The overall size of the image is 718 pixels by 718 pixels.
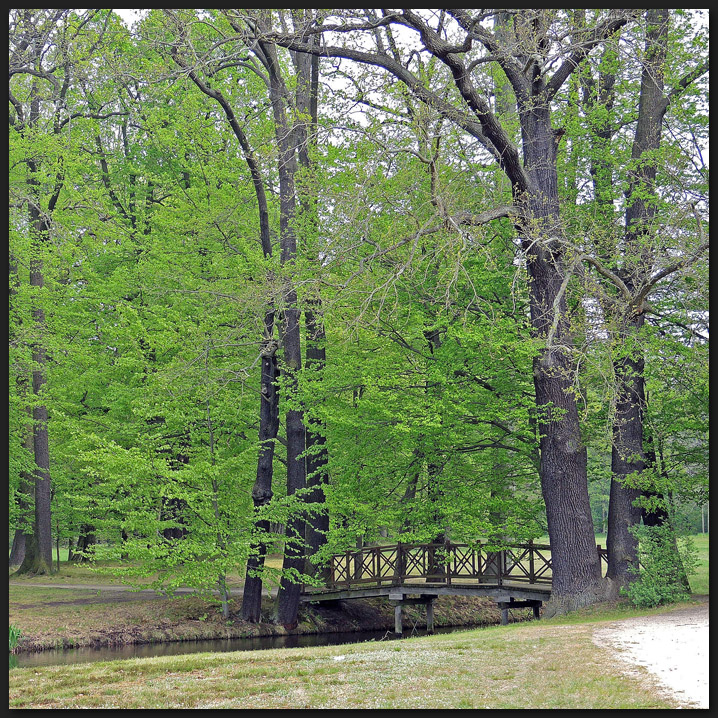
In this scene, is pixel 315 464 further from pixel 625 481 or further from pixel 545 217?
pixel 545 217

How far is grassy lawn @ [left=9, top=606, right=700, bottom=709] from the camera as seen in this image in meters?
7.84

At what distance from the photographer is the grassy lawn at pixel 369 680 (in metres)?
7.84

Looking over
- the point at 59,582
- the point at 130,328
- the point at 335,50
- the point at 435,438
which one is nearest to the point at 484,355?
the point at 435,438

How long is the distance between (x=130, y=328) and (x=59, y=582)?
347 inches

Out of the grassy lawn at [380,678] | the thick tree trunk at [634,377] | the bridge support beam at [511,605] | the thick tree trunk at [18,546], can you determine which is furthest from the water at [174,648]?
the thick tree trunk at [18,546]

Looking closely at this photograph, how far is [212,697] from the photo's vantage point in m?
8.41

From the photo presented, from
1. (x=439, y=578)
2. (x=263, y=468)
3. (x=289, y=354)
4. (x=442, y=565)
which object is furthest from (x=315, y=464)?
(x=439, y=578)

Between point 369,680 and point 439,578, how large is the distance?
11.8 m

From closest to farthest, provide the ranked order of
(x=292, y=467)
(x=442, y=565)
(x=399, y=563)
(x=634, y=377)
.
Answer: (x=634, y=377) < (x=442, y=565) < (x=292, y=467) < (x=399, y=563)

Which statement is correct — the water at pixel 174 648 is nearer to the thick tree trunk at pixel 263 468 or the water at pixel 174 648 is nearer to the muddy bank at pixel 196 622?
the muddy bank at pixel 196 622

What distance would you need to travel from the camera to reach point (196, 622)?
63.6 feet

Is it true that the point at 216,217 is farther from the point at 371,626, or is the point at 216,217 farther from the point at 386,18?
the point at 371,626

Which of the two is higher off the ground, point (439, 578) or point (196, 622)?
point (439, 578)

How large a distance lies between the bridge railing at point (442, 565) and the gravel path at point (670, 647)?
5384 mm
